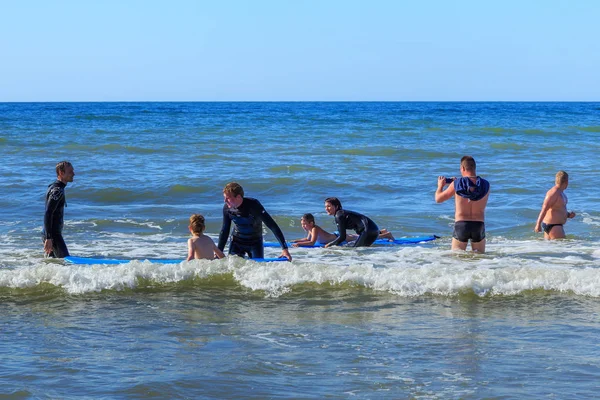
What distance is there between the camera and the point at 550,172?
20688 mm

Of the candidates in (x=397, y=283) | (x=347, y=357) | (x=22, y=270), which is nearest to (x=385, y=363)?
(x=347, y=357)

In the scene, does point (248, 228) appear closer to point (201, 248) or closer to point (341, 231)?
point (201, 248)

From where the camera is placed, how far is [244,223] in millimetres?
9055

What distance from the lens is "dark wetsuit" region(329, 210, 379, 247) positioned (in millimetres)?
11430

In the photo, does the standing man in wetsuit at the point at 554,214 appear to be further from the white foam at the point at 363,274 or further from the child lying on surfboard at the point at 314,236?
the child lying on surfboard at the point at 314,236

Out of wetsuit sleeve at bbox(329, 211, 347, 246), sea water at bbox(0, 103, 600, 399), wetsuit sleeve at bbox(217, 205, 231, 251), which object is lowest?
sea water at bbox(0, 103, 600, 399)

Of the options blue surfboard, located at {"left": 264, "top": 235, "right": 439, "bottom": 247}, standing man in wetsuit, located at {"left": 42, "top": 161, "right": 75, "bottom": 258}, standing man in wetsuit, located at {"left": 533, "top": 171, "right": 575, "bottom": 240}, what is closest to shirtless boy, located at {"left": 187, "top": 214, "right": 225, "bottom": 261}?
standing man in wetsuit, located at {"left": 42, "top": 161, "right": 75, "bottom": 258}

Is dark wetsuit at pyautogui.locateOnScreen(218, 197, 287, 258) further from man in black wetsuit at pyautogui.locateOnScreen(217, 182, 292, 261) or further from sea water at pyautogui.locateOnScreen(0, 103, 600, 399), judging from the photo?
sea water at pyautogui.locateOnScreen(0, 103, 600, 399)

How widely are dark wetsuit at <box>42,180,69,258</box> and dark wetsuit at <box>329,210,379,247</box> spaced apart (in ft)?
12.7

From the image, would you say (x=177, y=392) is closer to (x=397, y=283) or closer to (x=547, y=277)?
(x=397, y=283)

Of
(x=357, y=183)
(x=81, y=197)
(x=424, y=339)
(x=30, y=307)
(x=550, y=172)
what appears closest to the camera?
(x=424, y=339)

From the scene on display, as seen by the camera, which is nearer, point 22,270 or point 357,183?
point 22,270

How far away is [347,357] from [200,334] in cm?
133

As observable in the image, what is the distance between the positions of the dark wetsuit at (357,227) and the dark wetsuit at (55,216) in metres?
3.87
